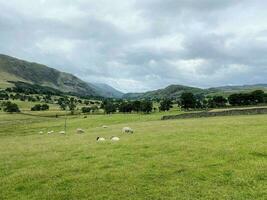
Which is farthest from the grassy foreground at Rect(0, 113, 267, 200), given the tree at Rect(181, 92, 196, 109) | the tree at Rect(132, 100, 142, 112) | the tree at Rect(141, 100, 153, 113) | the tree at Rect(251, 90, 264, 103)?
the tree at Rect(132, 100, 142, 112)

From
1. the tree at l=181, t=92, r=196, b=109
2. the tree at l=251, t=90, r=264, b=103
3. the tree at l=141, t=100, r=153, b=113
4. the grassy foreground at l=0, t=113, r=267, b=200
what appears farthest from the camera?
the tree at l=141, t=100, r=153, b=113

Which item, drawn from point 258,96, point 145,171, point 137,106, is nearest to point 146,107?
point 137,106

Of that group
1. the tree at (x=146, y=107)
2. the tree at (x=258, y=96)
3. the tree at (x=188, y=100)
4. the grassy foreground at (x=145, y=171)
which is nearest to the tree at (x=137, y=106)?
the tree at (x=146, y=107)

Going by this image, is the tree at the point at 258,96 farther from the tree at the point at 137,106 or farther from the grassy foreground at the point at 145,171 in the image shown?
the grassy foreground at the point at 145,171

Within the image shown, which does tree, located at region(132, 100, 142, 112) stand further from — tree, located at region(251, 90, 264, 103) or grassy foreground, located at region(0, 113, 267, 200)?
grassy foreground, located at region(0, 113, 267, 200)

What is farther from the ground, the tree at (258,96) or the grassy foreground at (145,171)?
the tree at (258,96)

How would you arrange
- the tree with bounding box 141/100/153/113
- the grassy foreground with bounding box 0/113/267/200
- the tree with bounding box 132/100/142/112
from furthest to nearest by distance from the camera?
the tree with bounding box 132/100/142/112 → the tree with bounding box 141/100/153/113 → the grassy foreground with bounding box 0/113/267/200

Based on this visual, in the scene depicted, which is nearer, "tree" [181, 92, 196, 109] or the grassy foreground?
the grassy foreground

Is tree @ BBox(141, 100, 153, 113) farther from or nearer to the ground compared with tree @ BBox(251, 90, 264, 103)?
nearer to the ground

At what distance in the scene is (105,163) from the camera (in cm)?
2481

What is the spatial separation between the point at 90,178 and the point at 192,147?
395 inches

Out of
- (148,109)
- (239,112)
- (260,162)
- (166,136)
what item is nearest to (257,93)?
(148,109)

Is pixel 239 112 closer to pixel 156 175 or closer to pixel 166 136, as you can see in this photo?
pixel 166 136

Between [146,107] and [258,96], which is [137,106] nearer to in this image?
[146,107]
